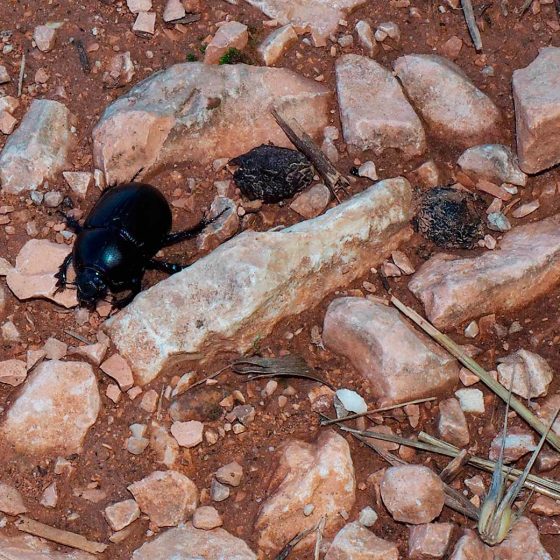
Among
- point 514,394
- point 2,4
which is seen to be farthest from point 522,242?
point 2,4

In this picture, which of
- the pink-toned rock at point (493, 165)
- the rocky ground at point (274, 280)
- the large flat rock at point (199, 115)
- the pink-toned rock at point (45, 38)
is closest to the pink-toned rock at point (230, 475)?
the rocky ground at point (274, 280)

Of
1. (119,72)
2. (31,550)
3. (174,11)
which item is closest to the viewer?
(31,550)

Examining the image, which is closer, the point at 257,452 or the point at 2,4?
the point at 257,452

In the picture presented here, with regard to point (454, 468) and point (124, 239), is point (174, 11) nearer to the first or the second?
point (124, 239)

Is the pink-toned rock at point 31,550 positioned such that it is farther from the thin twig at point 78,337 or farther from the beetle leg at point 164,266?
the beetle leg at point 164,266

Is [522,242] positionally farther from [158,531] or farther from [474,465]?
[158,531]

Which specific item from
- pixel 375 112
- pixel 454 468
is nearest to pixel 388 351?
pixel 454 468
